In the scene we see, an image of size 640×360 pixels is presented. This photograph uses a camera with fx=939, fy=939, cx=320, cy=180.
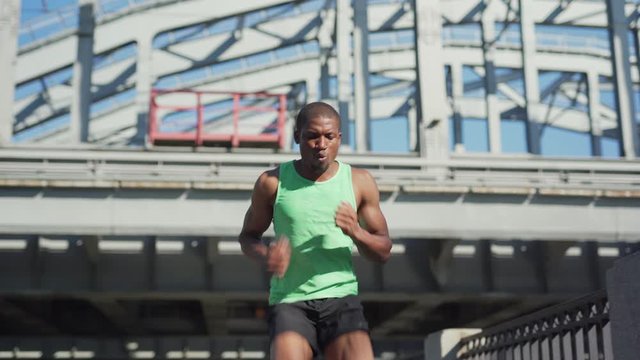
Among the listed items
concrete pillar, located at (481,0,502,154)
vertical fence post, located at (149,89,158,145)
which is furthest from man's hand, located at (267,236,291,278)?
concrete pillar, located at (481,0,502,154)

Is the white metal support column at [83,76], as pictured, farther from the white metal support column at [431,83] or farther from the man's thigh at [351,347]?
the man's thigh at [351,347]

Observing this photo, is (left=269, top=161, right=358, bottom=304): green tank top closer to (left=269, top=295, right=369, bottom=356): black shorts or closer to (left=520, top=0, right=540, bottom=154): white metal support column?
(left=269, top=295, right=369, bottom=356): black shorts

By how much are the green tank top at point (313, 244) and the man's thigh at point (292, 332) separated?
1.8 inches

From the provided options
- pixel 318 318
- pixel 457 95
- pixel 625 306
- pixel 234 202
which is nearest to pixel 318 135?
pixel 318 318

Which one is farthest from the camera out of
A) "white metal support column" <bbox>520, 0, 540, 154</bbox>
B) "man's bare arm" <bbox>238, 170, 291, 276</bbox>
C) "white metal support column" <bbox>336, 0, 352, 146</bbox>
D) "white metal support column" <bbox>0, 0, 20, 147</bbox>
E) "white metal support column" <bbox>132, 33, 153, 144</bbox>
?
"white metal support column" <bbox>520, 0, 540, 154</bbox>

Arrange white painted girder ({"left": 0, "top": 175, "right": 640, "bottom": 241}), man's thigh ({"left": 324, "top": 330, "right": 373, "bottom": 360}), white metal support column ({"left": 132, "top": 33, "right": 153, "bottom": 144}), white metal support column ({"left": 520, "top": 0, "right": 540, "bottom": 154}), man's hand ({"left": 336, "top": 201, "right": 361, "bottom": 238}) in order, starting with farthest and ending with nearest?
white metal support column ({"left": 520, "top": 0, "right": 540, "bottom": 154}), white metal support column ({"left": 132, "top": 33, "right": 153, "bottom": 144}), white painted girder ({"left": 0, "top": 175, "right": 640, "bottom": 241}), man's thigh ({"left": 324, "top": 330, "right": 373, "bottom": 360}), man's hand ({"left": 336, "top": 201, "right": 361, "bottom": 238})

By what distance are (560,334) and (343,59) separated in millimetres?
32998

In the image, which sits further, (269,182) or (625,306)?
(625,306)

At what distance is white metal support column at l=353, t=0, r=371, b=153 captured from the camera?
3422 cm

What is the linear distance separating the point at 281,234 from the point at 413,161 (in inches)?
709

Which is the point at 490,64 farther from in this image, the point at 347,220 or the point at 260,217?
the point at 347,220

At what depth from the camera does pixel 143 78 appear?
36875 mm

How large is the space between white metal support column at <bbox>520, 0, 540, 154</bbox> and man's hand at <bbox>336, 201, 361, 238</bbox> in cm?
3688

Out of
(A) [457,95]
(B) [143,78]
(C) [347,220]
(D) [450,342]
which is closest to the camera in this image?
(C) [347,220]
